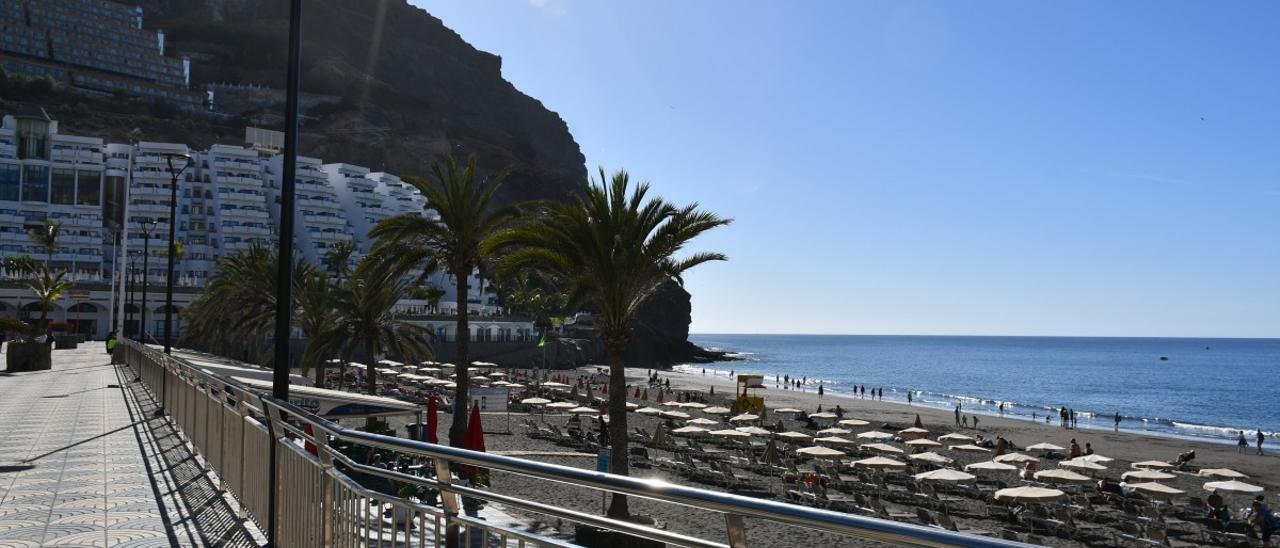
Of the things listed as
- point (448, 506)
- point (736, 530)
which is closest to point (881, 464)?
point (448, 506)

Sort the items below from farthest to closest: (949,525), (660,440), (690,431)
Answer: (690,431)
(660,440)
(949,525)

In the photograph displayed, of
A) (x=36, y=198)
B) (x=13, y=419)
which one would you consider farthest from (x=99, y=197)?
(x=13, y=419)

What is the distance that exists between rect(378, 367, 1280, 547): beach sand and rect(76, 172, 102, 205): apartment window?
236ft

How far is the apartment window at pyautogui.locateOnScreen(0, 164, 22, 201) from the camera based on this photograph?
99625mm

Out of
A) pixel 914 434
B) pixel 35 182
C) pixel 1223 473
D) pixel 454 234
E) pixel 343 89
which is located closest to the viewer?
pixel 454 234

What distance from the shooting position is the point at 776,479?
90.6ft

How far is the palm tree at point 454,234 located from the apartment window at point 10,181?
98.8 m

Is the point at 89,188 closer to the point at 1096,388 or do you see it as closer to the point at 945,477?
the point at 945,477

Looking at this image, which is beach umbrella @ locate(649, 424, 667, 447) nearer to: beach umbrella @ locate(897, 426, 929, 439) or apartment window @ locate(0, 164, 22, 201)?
beach umbrella @ locate(897, 426, 929, 439)

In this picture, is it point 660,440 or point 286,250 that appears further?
point 660,440

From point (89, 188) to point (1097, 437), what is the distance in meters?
106

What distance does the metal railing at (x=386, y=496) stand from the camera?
2.28 meters

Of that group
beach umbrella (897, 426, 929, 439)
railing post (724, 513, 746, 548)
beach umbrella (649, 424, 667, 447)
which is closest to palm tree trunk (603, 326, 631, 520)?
railing post (724, 513, 746, 548)

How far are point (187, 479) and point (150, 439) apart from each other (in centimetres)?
416
